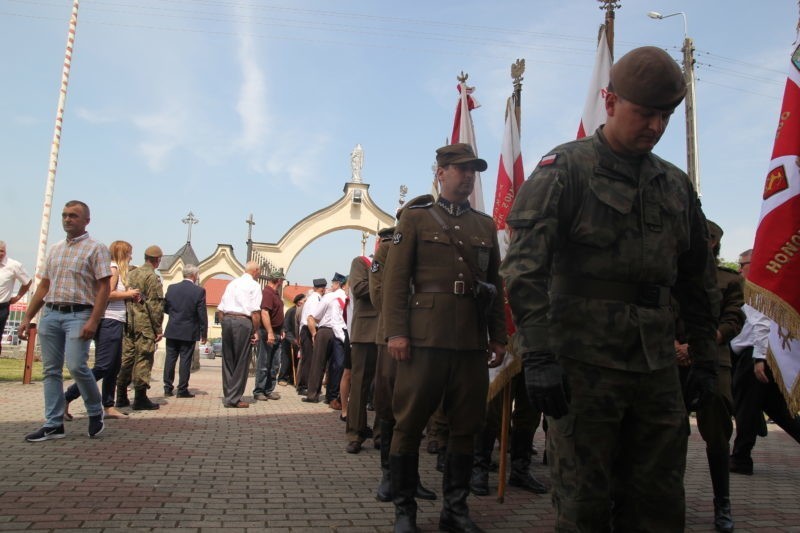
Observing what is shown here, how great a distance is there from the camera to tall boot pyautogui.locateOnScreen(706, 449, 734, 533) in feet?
13.2

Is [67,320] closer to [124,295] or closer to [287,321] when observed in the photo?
[124,295]

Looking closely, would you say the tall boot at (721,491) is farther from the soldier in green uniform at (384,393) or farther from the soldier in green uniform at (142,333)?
the soldier in green uniform at (142,333)

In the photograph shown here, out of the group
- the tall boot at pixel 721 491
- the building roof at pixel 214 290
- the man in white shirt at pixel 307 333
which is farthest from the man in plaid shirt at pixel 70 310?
the building roof at pixel 214 290

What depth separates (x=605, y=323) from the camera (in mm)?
2449

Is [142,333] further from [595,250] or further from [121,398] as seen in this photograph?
[595,250]

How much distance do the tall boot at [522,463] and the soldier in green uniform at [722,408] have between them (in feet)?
4.04

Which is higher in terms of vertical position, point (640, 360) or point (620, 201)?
point (620, 201)

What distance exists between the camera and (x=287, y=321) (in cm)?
1354

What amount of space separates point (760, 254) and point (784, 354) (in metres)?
0.62

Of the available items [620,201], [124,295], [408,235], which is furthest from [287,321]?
[620,201]

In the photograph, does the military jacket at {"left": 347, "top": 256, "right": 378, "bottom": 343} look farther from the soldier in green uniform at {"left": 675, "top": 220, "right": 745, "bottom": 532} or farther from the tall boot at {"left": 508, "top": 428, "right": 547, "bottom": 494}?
the soldier in green uniform at {"left": 675, "top": 220, "right": 745, "bottom": 532}

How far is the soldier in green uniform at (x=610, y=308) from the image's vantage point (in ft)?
7.74

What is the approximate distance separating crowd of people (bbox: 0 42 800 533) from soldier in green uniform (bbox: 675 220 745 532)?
12 millimetres

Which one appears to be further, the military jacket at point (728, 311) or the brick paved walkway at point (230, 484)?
the military jacket at point (728, 311)
